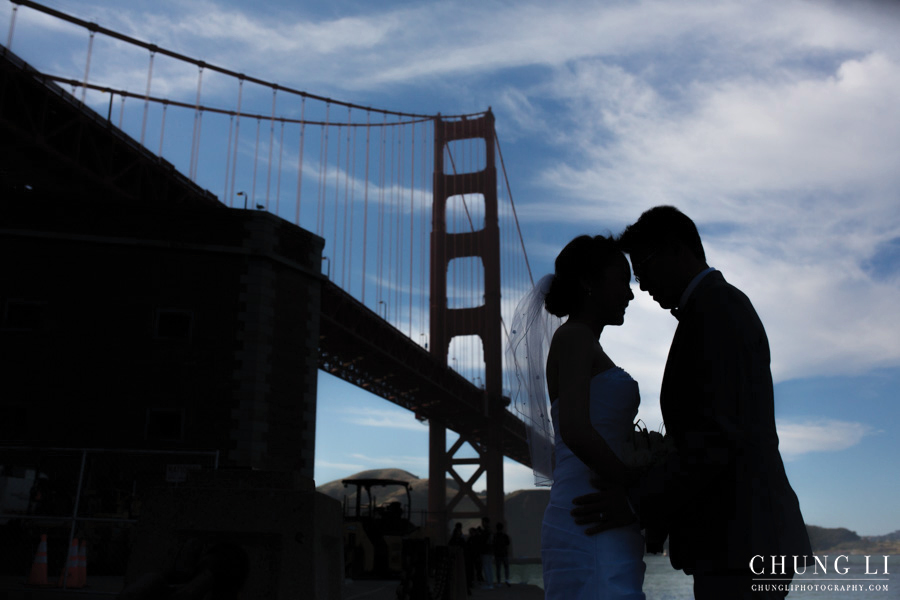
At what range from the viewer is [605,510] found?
2.20m

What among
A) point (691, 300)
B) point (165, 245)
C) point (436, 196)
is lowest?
point (691, 300)

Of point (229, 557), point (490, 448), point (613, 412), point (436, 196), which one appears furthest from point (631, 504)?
point (436, 196)

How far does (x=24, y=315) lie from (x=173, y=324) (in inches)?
106

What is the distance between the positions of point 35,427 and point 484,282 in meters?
28.5

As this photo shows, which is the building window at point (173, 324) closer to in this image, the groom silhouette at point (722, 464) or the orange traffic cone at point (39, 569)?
the orange traffic cone at point (39, 569)

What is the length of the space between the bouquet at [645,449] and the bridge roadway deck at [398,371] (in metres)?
23.3

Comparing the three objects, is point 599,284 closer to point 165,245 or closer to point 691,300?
point 691,300

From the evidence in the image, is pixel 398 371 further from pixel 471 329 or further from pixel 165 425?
pixel 165 425

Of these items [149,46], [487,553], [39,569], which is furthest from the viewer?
[149,46]

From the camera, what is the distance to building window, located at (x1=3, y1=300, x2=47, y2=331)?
14844mm

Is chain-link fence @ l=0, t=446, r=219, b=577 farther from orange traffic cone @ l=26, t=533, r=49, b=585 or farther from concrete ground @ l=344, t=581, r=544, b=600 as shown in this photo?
concrete ground @ l=344, t=581, r=544, b=600

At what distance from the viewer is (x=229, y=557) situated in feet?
5.75

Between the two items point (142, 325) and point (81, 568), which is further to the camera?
point (142, 325)

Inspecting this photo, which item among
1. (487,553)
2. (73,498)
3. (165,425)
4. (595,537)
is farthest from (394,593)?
(595,537)
